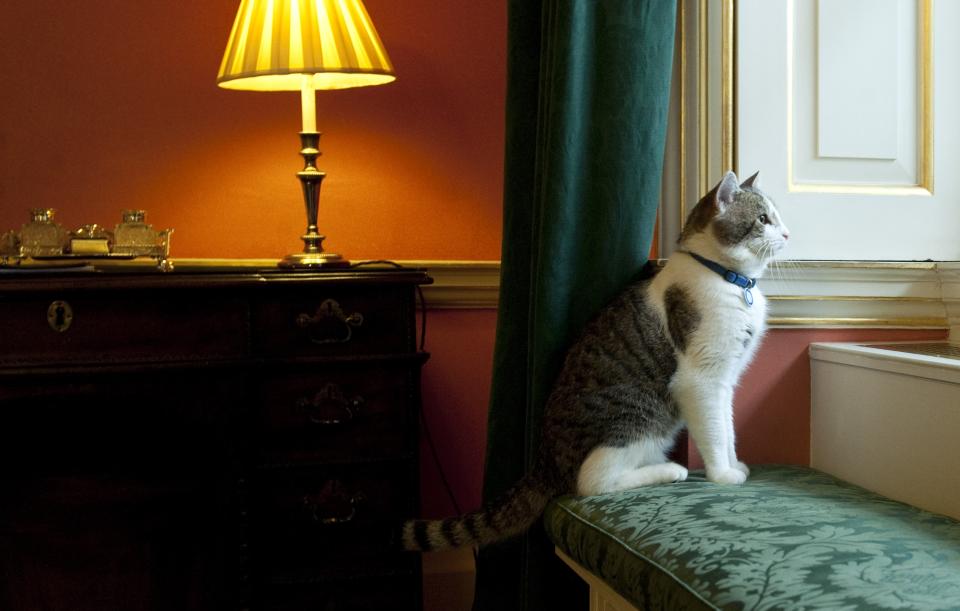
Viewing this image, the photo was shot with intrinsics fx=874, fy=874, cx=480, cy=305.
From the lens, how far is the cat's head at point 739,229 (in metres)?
1.37

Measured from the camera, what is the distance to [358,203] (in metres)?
2.09

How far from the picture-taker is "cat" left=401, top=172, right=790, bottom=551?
1364mm

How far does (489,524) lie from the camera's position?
143cm

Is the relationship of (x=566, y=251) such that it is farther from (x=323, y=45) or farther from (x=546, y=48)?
(x=323, y=45)

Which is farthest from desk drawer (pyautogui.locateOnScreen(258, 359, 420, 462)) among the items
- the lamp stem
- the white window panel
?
the white window panel

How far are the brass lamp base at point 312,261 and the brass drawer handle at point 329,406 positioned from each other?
239 millimetres

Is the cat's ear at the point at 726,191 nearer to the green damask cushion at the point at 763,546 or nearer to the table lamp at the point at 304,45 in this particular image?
the green damask cushion at the point at 763,546

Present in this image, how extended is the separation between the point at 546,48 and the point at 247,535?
1006 millimetres

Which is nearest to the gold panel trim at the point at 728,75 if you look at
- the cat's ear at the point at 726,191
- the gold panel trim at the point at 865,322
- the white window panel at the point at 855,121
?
Result: the white window panel at the point at 855,121

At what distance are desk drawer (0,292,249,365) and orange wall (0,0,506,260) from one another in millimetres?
582

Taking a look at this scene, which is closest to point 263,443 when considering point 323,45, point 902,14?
point 323,45

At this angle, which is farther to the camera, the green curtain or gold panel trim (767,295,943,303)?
gold panel trim (767,295,943,303)

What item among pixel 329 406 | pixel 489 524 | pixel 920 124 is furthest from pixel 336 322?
pixel 920 124

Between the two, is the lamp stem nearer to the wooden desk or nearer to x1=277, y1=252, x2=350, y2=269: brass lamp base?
x1=277, y1=252, x2=350, y2=269: brass lamp base
